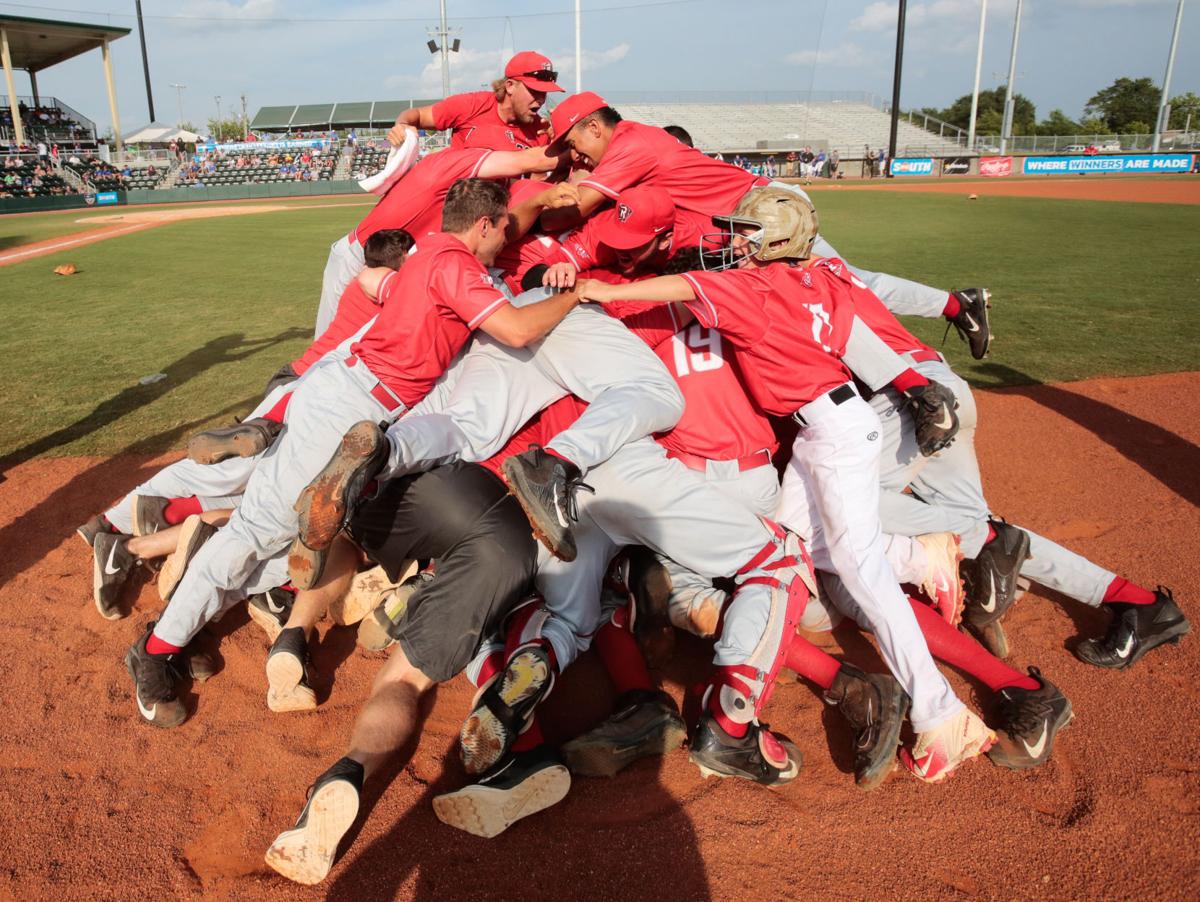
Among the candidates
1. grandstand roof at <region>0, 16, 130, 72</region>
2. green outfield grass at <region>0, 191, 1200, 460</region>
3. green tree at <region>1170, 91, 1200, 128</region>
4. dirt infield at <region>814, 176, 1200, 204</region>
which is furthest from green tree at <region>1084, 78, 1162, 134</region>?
grandstand roof at <region>0, 16, 130, 72</region>

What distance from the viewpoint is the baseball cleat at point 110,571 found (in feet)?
14.2

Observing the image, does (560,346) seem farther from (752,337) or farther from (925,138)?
(925,138)

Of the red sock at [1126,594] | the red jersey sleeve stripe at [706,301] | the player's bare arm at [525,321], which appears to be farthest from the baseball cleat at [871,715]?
the player's bare arm at [525,321]

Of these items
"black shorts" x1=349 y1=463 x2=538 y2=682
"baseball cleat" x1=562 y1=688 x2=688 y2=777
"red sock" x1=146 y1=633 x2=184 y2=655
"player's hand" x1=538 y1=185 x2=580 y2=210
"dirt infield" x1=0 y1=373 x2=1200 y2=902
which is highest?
"player's hand" x1=538 y1=185 x2=580 y2=210

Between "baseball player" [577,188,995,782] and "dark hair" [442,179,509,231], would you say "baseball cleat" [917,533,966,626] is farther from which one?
"dark hair" [442,179,509,231]

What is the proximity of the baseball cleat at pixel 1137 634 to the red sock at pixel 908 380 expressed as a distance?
146 centimetres

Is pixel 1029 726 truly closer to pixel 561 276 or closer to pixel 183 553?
pixel 561 276

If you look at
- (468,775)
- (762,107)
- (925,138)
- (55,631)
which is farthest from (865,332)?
(762,107)

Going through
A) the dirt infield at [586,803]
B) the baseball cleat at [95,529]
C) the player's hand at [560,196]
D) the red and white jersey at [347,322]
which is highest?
the player's hand at [560,196]

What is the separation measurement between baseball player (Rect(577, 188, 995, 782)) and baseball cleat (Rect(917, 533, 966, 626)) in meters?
0.47

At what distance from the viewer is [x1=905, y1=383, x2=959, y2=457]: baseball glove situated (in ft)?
12.2

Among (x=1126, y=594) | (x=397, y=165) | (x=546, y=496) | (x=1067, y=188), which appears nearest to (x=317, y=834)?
(x=546, y=496)

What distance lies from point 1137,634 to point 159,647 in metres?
4.53

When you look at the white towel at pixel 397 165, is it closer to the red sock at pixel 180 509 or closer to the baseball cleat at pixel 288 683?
the red sock at pixel 180 509
